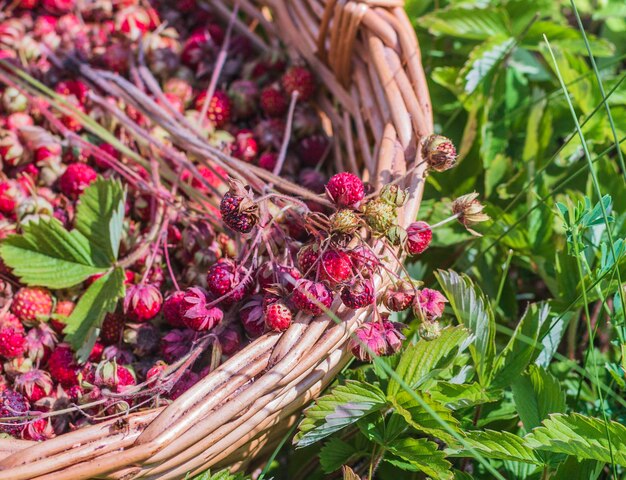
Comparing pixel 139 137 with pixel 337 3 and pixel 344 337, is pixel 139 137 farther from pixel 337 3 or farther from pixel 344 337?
pixel 344 337

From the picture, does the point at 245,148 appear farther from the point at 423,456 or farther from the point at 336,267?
the point at 423,456

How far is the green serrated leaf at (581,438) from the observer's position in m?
0.79

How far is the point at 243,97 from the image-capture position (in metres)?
1.33

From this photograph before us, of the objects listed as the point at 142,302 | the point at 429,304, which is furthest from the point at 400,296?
the point at 142,302

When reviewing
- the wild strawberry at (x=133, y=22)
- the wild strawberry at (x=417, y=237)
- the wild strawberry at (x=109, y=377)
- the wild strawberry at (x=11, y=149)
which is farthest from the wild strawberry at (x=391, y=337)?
the wild strawberry at (x=133, y=22)

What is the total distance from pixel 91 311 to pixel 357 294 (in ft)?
1.41

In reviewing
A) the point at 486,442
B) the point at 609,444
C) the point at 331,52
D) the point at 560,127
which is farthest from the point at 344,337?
the point at 560,127

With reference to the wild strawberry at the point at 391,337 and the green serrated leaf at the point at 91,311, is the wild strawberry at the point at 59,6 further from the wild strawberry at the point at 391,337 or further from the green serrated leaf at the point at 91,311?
the wild strawberry at the point at 391,337

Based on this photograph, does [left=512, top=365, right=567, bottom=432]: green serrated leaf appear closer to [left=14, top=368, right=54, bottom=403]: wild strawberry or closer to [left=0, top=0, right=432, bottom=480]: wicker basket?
[left=0, top=0, right=432, bottom=480]: wicker basket

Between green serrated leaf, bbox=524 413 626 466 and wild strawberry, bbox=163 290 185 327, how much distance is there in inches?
19.2

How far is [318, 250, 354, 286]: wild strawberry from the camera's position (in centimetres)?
83

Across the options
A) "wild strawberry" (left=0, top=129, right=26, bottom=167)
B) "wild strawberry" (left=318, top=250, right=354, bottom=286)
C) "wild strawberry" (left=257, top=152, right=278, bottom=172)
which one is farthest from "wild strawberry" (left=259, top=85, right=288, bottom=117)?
"wild strawberry" (left=318, top=250, right=354, bottom=286)

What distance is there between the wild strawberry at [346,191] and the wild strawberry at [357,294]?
0.37ft

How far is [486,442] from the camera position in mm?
849
